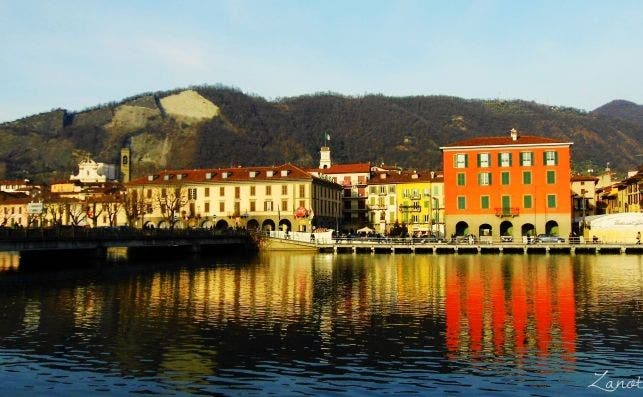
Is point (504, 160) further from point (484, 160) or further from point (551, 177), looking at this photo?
point (551, 177)

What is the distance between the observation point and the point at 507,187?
96.3 metres

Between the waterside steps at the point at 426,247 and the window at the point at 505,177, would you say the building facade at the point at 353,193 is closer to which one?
the waterside steps at the point at 426,247

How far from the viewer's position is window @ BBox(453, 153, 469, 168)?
97750 mm

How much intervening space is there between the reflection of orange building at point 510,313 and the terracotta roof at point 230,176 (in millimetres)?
62759

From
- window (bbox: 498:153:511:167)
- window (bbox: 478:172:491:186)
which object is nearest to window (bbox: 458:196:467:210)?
window (bbox: 478:172:491:186)

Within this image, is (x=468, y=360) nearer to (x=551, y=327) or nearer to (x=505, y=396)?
(x=505, y=396)

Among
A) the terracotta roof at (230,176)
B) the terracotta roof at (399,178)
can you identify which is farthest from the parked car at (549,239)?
the terracotta roof at (399,178)

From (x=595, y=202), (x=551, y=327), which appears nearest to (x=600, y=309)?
(x=551, y=327)

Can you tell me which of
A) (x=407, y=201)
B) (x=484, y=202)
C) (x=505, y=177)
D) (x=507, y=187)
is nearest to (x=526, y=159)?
(x=505, y=177)

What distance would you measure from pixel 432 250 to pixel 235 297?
174 ft

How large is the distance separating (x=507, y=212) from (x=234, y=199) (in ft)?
145

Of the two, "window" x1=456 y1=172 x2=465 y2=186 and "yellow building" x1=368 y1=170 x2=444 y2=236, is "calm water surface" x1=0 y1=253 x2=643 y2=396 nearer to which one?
"window" x1=456 y1=172 x2=465 y2=186

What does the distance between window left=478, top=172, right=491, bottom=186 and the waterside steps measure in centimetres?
1363

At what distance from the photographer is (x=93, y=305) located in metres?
35.4
